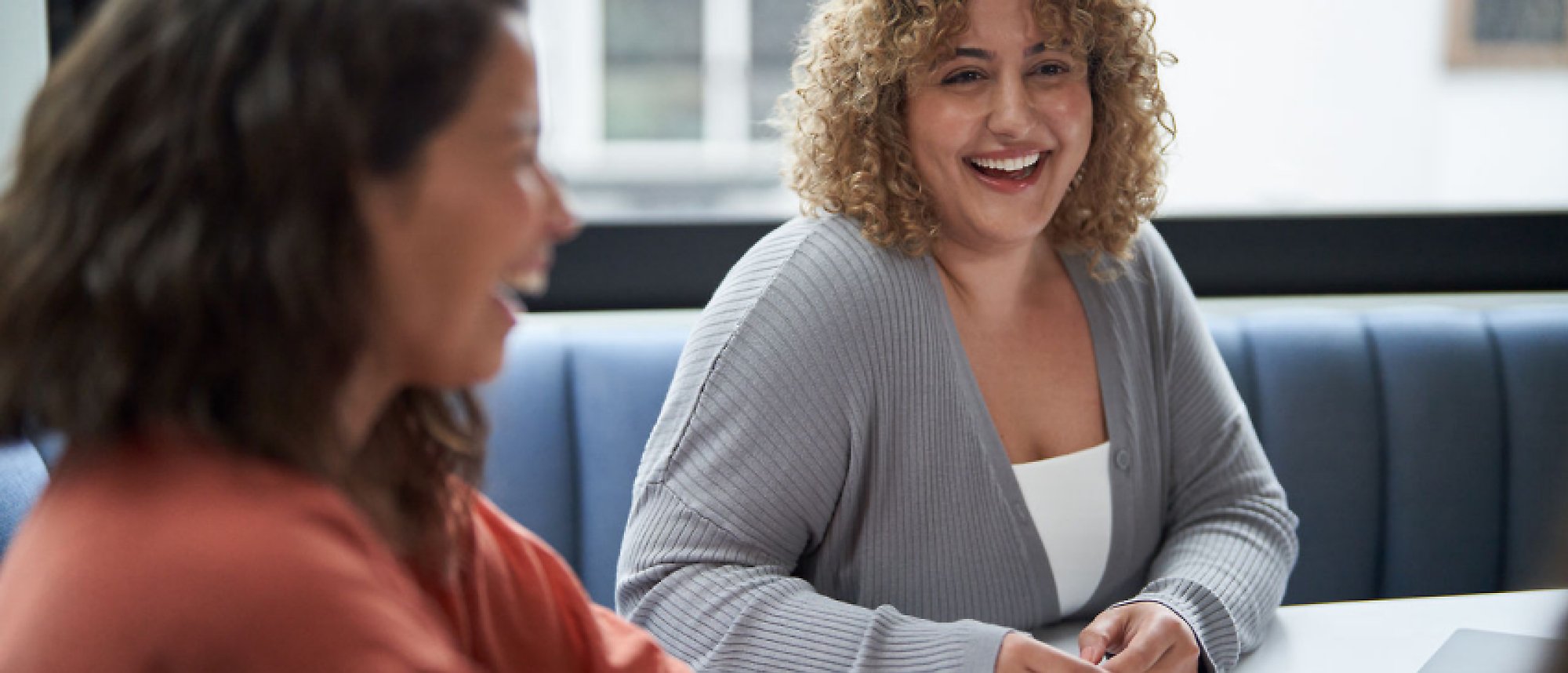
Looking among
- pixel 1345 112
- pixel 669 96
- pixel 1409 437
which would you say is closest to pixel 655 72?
pixel 669 96

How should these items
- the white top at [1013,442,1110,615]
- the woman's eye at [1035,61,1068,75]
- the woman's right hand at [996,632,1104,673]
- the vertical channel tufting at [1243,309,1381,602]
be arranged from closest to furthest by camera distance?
the woman's right hand at [996,632,1104,673]
the white top at [1013,442,1110,615]
the woman's eye at [1035,61,1068,75]
the vertical channel tufting at [1243,309,1381,602]

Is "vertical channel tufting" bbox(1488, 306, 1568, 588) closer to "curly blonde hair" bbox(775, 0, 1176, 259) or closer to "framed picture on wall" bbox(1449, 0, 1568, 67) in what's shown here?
"framed picture on wall" bbox(1449, 0, 1568, 67)

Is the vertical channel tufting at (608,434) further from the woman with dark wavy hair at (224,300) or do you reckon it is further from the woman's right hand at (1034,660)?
the woman with dark wavy hair at (224,300)

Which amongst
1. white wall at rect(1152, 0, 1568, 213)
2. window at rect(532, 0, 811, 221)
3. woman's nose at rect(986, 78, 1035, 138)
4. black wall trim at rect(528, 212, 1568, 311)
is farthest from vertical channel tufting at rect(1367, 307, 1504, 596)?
window at rect(532, 0, 811, 221)

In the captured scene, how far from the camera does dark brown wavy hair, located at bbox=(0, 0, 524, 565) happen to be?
61 cm

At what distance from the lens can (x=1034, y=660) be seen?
123 centimetres

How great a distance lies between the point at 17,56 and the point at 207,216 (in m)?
1.53

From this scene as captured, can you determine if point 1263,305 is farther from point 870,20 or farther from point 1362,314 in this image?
point 870,20

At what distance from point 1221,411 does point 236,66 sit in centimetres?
135

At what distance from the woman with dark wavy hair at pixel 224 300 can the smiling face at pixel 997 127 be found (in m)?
0.96

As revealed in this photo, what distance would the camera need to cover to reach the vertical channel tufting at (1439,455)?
210 centimetres

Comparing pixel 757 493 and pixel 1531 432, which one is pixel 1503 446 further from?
pixel 757 493

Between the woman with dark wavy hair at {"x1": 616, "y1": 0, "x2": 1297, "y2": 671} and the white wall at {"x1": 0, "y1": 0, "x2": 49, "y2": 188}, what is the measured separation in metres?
1.08

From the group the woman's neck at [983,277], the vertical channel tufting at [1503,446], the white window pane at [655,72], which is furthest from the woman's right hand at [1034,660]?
the white window pane at [655,72]
